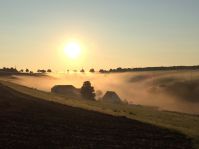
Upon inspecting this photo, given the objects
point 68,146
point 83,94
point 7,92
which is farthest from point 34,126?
point 83,94

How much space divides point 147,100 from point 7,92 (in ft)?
435

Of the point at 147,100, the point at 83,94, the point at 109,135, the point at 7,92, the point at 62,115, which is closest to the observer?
the point at 109,135

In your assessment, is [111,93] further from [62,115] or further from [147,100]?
[62,115]

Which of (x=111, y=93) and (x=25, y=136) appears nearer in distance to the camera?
(x=25, y=136)

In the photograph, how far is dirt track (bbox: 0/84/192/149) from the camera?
38344 mm

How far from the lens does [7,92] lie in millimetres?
69438

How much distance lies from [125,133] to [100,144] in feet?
22.2

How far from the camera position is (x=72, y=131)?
43.8 meters

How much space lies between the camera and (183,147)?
40.7 meters

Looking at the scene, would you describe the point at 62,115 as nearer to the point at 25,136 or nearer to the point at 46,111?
the point at 46,111

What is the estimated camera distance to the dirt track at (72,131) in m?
38.3

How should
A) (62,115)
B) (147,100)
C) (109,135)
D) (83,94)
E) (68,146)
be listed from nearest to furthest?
(68,146), (109,135), (62,115), (83,94), (147,100)

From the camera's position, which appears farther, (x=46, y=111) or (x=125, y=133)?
(x=46, y=111)

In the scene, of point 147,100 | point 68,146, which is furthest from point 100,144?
point 147,100
